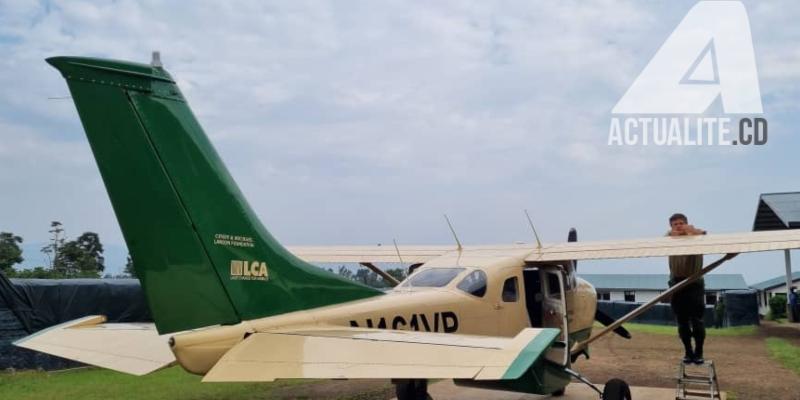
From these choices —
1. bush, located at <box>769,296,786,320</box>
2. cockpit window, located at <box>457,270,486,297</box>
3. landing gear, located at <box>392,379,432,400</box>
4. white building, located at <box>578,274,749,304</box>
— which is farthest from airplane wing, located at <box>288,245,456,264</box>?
white building, located at <box>578,274,749,304</box>

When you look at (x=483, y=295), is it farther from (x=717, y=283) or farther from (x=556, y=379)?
(x=717, y=283)

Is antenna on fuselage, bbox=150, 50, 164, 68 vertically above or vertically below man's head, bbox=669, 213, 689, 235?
above

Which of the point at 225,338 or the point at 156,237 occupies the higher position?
the point at 156,237

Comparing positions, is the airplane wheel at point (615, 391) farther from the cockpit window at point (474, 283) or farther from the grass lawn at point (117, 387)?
the grass lawn at point (117, 387)

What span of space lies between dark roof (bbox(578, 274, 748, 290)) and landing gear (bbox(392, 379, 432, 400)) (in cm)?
5005

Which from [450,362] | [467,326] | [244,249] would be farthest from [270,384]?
[450,362]

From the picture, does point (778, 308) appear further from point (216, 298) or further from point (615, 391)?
point (216, 298)

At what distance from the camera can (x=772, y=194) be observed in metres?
27.8

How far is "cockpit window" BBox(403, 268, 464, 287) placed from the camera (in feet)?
26.1

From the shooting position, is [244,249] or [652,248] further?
[652,248]

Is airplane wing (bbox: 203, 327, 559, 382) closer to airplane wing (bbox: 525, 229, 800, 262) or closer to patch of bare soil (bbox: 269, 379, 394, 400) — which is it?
airplane wing (bbox: 525, 229, 800, 262)

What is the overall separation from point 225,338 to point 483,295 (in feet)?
11.0

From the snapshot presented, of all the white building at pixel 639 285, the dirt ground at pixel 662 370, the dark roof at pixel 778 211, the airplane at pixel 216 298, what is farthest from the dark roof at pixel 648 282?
the airplane at pixel 216 298

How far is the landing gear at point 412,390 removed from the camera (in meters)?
7.68
